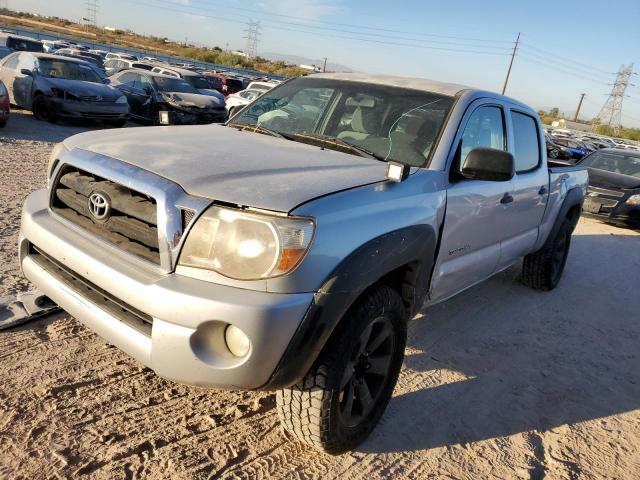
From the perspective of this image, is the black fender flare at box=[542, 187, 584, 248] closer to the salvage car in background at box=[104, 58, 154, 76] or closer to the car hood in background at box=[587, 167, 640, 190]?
the car hood in background at box=[587, 167, 640, 190]

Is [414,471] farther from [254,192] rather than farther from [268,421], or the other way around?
[254,192]

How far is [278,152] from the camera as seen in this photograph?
277cm

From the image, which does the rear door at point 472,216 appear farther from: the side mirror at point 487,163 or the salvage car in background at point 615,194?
the salvage car in background at point 615,194

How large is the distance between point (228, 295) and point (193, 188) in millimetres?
471

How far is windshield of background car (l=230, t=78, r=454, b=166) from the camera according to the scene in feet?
10.2

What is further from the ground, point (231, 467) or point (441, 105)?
point (441, 105)

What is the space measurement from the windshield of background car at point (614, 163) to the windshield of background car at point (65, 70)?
11.4 m

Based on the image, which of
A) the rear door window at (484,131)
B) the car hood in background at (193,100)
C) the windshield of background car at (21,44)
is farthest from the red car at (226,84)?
the rear door window at (484,131)

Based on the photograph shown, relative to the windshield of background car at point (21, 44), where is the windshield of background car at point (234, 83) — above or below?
below

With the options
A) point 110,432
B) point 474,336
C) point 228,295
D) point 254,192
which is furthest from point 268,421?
point 474,336

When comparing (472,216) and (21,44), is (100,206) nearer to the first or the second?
(472,216)

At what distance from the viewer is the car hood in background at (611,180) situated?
996 centimetres

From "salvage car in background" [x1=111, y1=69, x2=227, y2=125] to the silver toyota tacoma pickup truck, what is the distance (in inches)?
424

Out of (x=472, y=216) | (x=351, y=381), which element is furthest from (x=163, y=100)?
(x=351, y=381)
